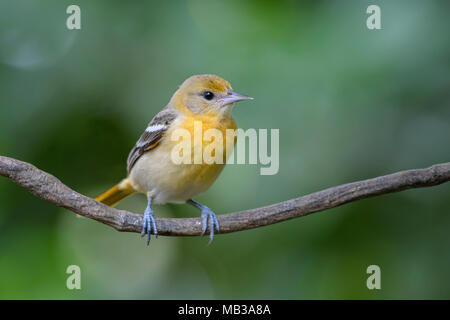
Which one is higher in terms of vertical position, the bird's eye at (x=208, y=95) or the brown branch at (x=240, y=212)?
the bird's eye at (x=208, y=95)

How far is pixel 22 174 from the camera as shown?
2.33 meters

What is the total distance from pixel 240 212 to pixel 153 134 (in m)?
0.89

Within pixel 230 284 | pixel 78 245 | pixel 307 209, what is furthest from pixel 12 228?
pixel 307 209

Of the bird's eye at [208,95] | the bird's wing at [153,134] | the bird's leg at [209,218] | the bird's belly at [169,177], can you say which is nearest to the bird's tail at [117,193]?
the bird's belly at [169,177]

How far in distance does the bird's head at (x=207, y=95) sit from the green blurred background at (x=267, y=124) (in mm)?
90

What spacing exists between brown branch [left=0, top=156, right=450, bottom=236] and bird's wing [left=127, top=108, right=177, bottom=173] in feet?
2.32

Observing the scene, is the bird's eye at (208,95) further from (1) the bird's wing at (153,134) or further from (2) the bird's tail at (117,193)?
(2) the bird's tail at (117,193)

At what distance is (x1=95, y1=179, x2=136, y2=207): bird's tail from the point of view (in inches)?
137

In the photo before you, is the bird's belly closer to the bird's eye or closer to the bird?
the bird

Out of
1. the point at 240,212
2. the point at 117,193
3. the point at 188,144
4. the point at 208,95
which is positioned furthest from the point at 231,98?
the point at 117,193

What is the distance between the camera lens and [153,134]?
10.4ft

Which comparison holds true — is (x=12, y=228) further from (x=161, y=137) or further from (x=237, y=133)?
(x=237, y=133)

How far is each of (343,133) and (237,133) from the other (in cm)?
67

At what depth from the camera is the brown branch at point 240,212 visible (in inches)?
92.7
